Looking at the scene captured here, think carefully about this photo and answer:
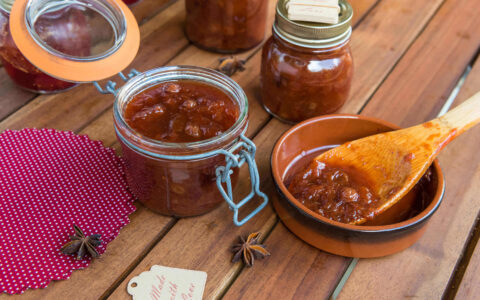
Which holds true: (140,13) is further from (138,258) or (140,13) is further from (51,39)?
(138,258)

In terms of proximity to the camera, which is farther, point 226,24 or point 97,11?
point 226,24

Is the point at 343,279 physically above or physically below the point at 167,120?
below

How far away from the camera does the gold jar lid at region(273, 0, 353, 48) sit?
1013 millimetres

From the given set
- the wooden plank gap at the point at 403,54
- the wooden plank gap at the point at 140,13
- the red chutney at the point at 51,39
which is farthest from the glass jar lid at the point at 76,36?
the wooden plank gap at the point at 403,54

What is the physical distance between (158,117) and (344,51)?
0.45 metres

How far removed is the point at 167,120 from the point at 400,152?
0.48 meters

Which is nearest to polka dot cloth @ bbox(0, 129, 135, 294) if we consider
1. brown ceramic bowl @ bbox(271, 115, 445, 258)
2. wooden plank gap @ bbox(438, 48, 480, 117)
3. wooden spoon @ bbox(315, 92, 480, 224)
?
brown ceramic bowl @ bbox(271, 115, 445, 258)

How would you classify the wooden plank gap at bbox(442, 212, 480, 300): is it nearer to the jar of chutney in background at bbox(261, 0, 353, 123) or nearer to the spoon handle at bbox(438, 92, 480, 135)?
the spoon handle at bbox(438, 92, 480, 135)

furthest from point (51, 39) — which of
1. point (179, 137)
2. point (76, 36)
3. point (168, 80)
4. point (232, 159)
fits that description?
point (232, 159)

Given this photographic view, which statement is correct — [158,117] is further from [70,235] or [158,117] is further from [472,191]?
[472,191]

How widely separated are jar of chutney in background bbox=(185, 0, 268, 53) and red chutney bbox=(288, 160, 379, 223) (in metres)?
0.48

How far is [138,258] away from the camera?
903 mm

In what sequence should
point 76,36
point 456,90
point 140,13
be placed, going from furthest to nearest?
point 140,13 < point 456,90 < point 76,36

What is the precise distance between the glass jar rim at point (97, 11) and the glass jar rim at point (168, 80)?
111 mm
